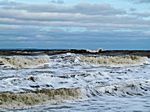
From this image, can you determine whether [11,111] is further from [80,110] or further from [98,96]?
[98,96]

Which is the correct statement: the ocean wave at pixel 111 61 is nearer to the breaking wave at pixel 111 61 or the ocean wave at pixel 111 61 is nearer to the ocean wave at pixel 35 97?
the breaking wave at pixel 111 61

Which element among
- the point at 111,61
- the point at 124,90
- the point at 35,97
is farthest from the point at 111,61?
the point at 35,97

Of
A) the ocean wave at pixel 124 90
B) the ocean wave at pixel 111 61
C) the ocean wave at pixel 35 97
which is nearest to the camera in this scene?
the ocean wave at pixel 35 97

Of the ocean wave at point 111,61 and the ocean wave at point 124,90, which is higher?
the ocean wave at point 111,61

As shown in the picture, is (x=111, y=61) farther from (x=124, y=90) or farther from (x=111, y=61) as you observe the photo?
(x=124, y=90)

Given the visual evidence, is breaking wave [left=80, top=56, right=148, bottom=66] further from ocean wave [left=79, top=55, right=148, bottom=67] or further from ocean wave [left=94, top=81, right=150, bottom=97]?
ocean wave [left=94, top=81, right=150, bottom=97]

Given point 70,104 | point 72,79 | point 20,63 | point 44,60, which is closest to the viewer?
point 70,104

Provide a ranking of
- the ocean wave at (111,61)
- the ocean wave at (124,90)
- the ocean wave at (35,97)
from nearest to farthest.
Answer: the ocean wave at (35,97)
the ocean wave at (124,90)
the ocean wave at (111,61)

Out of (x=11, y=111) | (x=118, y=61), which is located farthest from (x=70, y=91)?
(x=118, y=61)

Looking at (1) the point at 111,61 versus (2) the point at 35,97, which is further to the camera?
(1) the point at 111,61

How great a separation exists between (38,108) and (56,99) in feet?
6.66

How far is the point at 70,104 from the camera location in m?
15.3

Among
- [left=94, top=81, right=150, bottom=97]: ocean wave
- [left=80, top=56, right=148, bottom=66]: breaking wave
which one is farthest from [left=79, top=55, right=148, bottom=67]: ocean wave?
[left=94, top=81, right=150, bottom=97]: ocean wave

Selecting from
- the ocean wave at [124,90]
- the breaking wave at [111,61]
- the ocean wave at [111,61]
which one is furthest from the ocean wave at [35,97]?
the breaking wave at [111,61]
